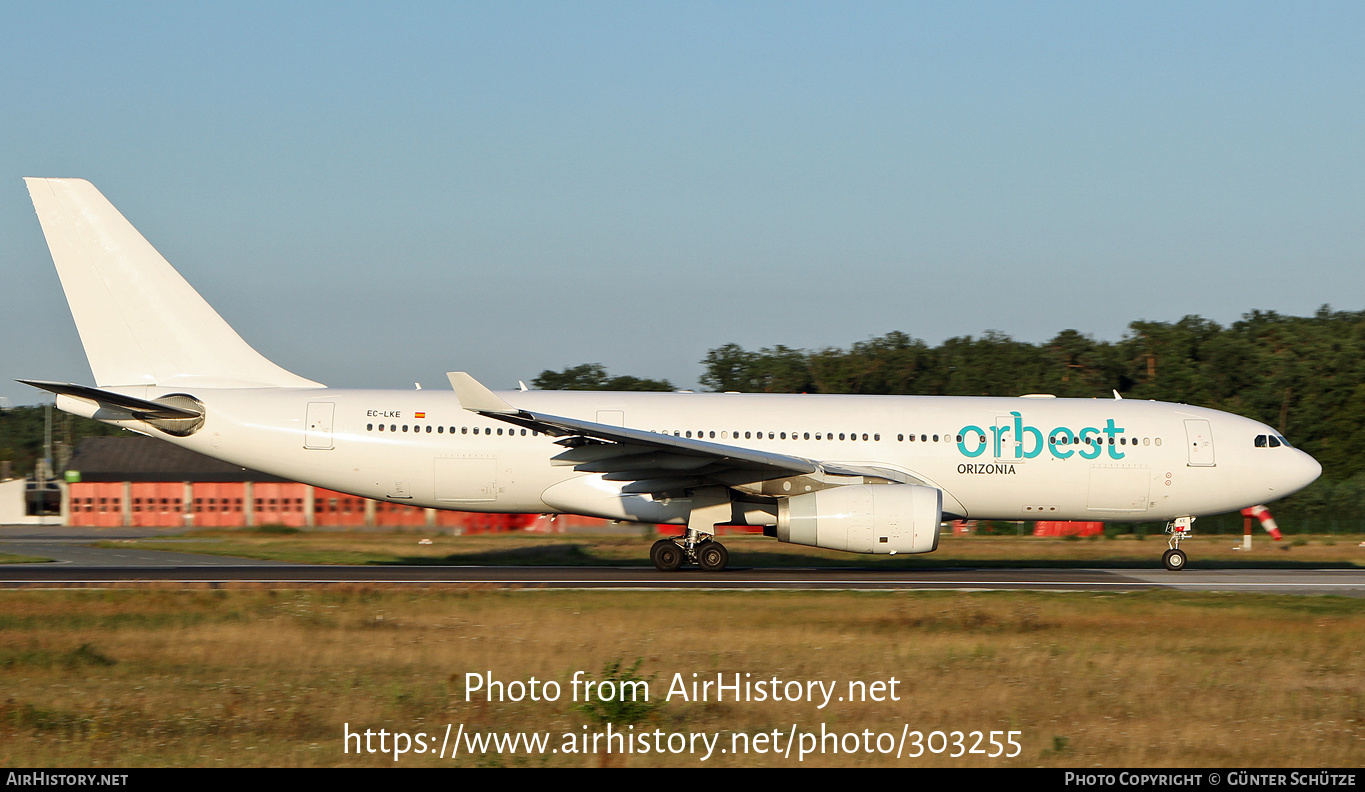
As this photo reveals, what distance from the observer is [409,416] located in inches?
717

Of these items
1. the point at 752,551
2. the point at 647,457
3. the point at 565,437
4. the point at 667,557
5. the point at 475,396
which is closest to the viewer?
the point at 475,396

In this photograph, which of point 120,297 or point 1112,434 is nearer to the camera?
point 120,297

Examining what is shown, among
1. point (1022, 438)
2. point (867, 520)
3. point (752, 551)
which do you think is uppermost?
point (1022, 438)

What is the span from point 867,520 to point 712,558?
2.82 metres

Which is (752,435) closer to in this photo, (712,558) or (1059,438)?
(712,558)

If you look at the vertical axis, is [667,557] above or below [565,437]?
below

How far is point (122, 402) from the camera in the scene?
17.1 meters

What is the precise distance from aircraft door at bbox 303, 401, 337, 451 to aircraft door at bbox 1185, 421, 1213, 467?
14.0 m

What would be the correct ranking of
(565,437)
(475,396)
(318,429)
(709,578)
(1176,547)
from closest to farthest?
(475,396), (709,578), (565,437), (318,429), (1176,547)

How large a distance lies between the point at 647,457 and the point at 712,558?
2170 millimetres

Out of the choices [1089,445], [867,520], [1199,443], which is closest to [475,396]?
[867,520]

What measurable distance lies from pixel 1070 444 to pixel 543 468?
8.51 meters

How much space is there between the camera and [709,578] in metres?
16.6

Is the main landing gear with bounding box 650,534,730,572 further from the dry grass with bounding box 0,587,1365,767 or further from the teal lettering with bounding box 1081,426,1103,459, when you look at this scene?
the teal lettering with bounding box 1081,426,1103,459
